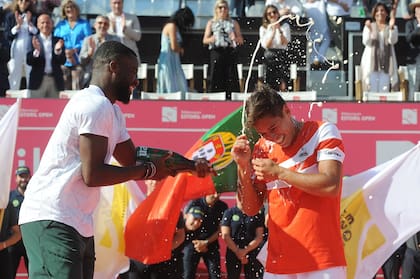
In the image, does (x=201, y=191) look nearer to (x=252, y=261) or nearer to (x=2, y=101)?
(x=252, y=261)

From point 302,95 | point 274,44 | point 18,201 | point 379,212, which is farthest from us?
point 302,95

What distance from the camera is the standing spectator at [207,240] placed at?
1097cm

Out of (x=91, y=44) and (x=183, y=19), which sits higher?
(x=183, y=19)

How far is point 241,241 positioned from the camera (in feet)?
36.2

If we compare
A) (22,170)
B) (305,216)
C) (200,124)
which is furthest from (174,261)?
(305,216)

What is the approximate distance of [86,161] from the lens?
15.7 feet

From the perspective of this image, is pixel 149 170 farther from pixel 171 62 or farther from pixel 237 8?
pixel 237 8

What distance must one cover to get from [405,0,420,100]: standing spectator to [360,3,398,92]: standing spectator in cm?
35

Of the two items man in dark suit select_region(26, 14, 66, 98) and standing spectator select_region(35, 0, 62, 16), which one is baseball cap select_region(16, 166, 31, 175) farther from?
standing spectator select_region(35, 0, 62, 16)

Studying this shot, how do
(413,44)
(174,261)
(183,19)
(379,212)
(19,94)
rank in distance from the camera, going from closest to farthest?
(379,212) → (174,261) → (19,94) → (183,19) → (413,44)

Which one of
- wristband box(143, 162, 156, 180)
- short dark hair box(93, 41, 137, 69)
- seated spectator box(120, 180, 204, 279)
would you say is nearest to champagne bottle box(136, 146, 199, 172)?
wristband box(143, 162, 156, 180)

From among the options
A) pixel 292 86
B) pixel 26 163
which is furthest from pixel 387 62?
pixel 26 163

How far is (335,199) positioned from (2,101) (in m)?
6.95

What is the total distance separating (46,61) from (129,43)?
1168 millimetres
